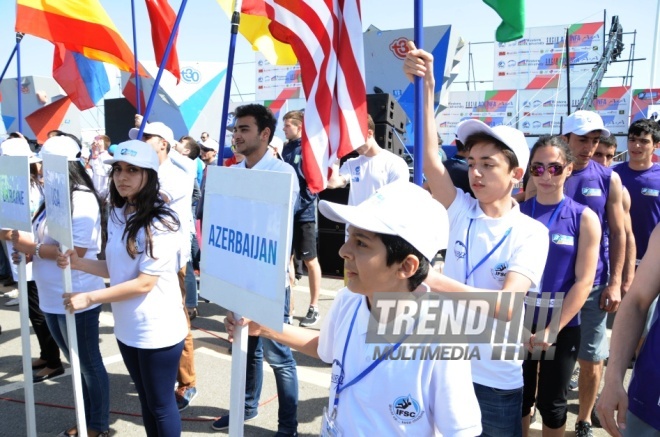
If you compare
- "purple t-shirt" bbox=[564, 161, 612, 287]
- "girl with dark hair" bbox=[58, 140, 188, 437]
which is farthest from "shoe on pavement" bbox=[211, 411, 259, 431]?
"purple t-shirt" bbox=[564, 161, 612, 287]

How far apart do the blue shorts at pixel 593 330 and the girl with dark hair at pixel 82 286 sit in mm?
3066

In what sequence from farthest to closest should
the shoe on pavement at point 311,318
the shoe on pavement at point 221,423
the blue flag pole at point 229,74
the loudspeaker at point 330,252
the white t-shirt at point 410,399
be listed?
the loudspeaker at point 330,252
the shoe on pavement at point 311,318
the shoe on pavement at point 221,423
the blue flag pole at point 229,74
the white t-shirt at point 410,399

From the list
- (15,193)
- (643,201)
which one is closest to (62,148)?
(15,193)

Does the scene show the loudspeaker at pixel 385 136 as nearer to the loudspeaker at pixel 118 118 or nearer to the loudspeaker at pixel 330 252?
the loudspeaker at pixel 330 252

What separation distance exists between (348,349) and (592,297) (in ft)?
7.77

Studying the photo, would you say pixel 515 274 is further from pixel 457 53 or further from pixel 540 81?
pixel 540 81

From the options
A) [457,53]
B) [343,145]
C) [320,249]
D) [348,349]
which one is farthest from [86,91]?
[457,53]

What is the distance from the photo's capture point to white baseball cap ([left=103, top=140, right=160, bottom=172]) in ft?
8.61

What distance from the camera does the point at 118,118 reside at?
12.6 m

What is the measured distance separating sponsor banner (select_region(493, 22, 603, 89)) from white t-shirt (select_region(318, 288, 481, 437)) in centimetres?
1998

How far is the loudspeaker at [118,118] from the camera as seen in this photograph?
41.0ft

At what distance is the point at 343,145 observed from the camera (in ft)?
8.07

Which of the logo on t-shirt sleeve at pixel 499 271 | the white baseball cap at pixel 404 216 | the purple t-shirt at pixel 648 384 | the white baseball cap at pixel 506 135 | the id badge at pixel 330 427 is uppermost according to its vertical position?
the white baseball cap at pixel 506 135

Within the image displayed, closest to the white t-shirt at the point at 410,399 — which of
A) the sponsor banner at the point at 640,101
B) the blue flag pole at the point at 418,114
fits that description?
the blue flag pole at the point at 418,114
